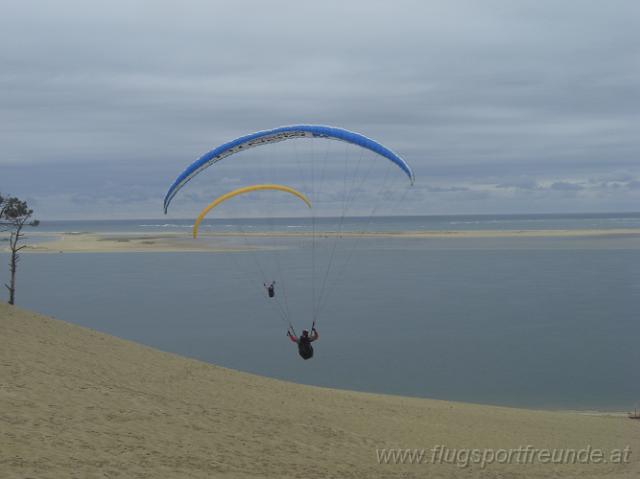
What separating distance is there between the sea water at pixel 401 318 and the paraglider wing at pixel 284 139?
991 centimetres

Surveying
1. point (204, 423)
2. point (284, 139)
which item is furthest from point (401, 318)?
point (204, 423)

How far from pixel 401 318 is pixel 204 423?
911 inches

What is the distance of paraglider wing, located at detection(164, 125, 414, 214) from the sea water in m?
9.91

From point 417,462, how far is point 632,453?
6000 millimetres

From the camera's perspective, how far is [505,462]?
13.4m

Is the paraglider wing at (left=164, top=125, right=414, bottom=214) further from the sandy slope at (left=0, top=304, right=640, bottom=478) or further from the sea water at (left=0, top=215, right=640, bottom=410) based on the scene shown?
the sea water at (left=0, top=215, right=640, bottom=410)

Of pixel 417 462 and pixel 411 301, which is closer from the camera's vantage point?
pixel 417 462

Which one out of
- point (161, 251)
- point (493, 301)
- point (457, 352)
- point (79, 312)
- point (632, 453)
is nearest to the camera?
point (632, 453)

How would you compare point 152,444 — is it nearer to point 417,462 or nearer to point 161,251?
point 417,462

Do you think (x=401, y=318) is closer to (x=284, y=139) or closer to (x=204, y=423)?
(x=284, y=139)

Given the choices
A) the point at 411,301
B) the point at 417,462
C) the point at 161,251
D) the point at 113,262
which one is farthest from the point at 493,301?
the point at 161,251

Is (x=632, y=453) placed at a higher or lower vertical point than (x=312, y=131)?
lower

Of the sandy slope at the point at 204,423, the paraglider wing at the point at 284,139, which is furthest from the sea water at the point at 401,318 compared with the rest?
the paraglider wing at the point at 284,139

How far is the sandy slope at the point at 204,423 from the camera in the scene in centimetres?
988
